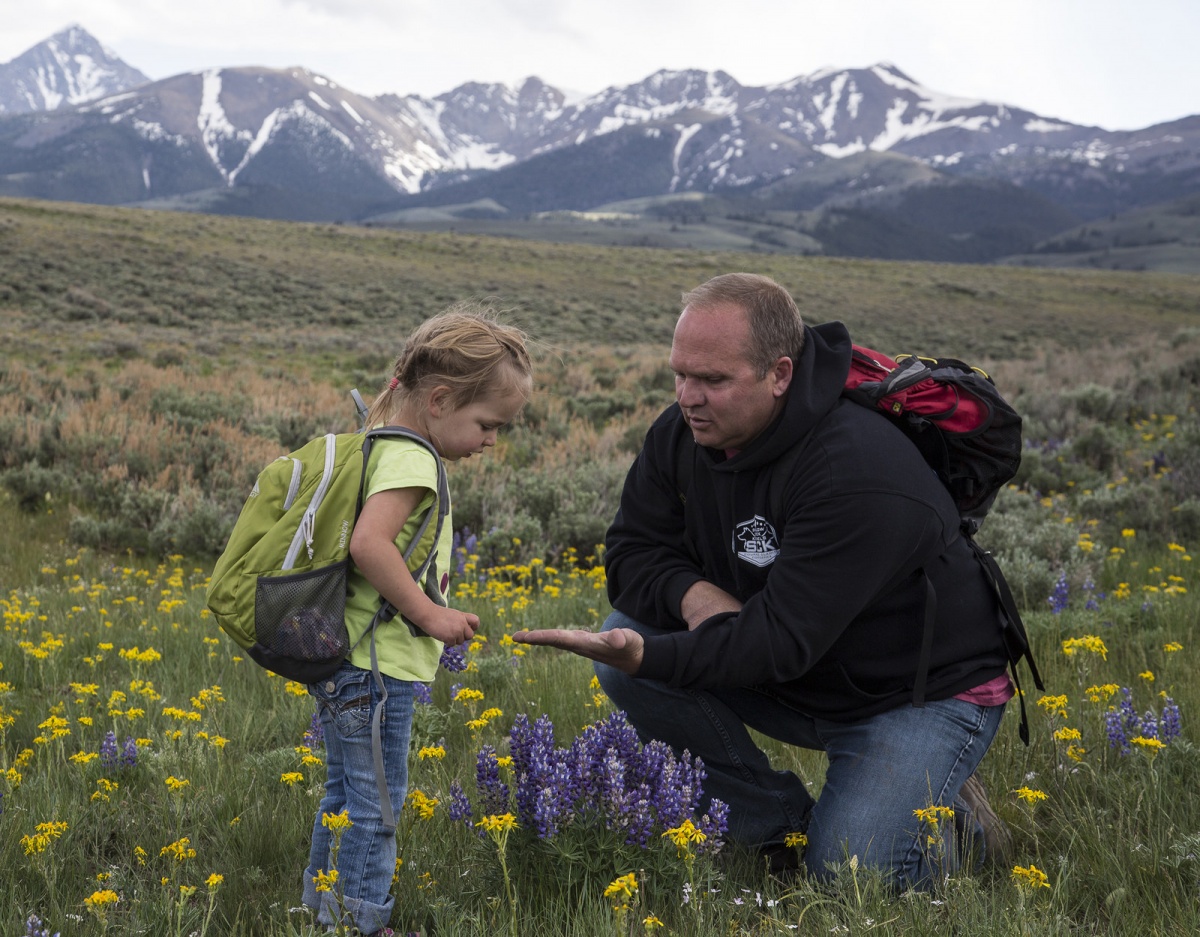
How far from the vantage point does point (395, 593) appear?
2.41 meters

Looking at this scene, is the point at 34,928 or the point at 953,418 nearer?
the point at 34,928

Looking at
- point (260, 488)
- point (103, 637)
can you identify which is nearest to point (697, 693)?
point (260, 488)

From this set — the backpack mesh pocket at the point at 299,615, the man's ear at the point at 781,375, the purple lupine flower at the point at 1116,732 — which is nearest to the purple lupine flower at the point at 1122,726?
the purple lupine flower at the point at 1116,732

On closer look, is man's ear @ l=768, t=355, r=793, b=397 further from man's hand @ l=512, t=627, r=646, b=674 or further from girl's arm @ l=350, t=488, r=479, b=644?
girl's arm @ l=350, t=488, r=479, b=644

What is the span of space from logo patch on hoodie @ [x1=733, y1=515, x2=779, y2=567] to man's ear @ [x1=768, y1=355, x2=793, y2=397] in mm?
408

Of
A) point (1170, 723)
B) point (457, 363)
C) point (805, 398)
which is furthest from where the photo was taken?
point (1170, 723)

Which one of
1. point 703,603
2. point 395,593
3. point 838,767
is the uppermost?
point 395,593

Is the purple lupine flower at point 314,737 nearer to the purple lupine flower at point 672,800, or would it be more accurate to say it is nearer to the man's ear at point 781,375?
the purple lupine flower at point 672,800

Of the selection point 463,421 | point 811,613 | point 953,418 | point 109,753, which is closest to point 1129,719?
point 953,418

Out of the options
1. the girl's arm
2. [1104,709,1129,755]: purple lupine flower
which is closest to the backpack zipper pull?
the girl's arm

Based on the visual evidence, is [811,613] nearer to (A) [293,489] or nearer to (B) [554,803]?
(B) [554,803]

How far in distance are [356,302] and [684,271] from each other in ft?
106

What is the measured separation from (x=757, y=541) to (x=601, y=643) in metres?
0.77

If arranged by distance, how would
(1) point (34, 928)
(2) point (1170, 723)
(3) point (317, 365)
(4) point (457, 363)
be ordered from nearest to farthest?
(1) point (34, 928) → (4) point (457, 363) → (2) point (1170, 723) → (3) point (317, 365)
